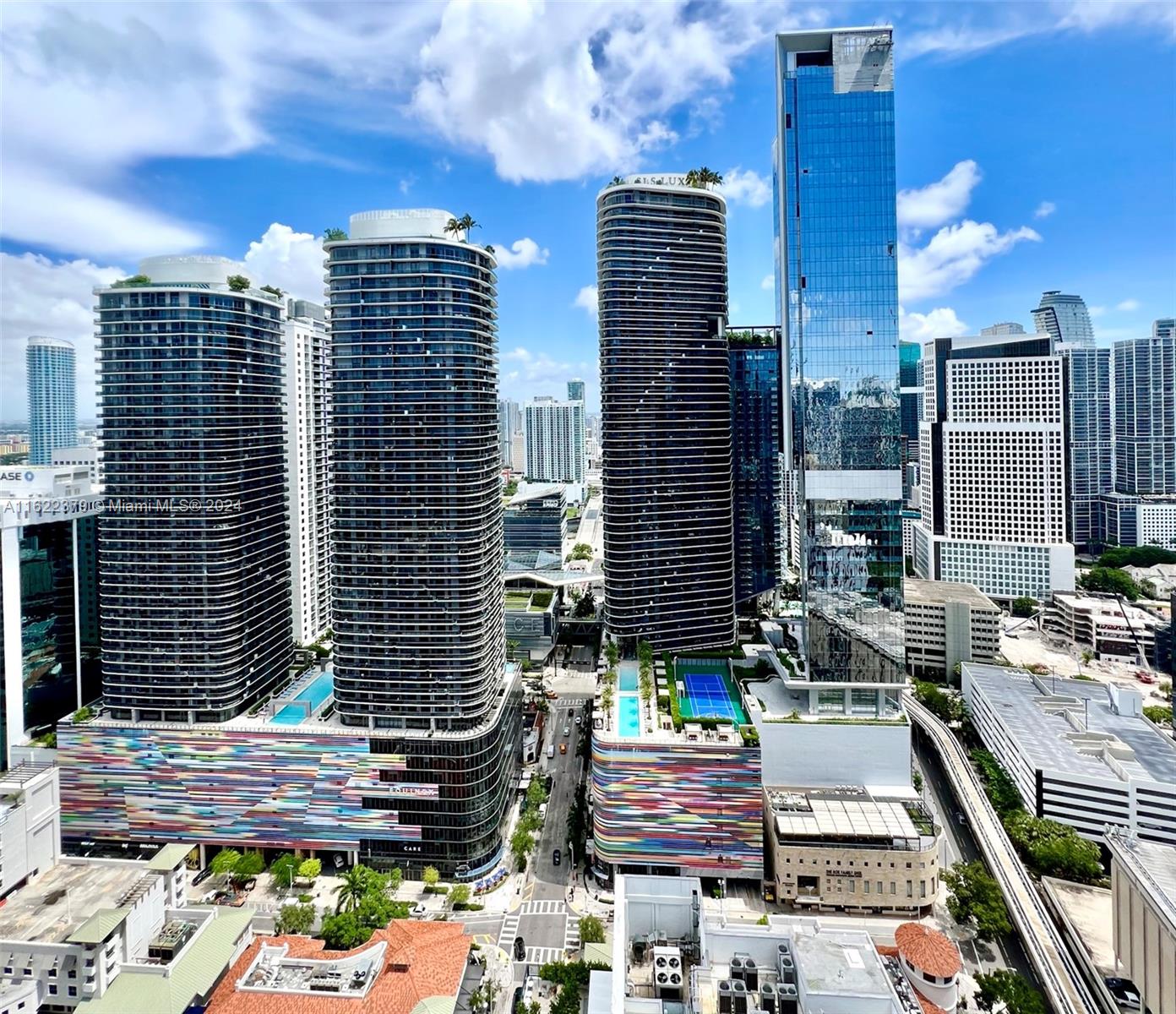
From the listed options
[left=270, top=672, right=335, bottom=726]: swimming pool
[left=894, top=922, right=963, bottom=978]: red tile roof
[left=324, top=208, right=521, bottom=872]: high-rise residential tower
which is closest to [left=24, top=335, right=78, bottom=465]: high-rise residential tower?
[left=270, top=672, right=335, bottom=726]: swimming pool

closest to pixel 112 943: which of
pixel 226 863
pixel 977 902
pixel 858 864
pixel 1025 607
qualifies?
pixel 226 863

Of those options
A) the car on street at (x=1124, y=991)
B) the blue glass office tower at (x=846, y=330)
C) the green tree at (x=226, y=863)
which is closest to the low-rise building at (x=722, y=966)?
the car on street at (x=1124, y=991)

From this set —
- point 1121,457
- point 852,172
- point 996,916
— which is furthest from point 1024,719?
point 1121,457

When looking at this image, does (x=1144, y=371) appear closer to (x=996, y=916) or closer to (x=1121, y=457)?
(x=1121, y=457)

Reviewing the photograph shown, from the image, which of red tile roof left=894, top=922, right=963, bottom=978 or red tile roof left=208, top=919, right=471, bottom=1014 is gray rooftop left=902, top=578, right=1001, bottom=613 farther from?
red tile roof left=208, top=919, right=471, bottom=1014

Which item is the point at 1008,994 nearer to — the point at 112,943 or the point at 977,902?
the point at 977,902

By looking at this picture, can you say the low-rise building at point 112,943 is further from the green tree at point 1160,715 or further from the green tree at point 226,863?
the green tree at point 1160,715

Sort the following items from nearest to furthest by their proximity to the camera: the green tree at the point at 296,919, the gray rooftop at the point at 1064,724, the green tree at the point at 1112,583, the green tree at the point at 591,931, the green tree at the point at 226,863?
the green tree at the point at 591,931, the green tree at the point at 296,919, the green tree at the point at 226,863, the gray rooftop at the point at 1064,724, the green tree at the point at 1112,583

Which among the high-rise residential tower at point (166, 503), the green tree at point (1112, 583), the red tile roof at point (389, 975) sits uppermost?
the high-rise residential tower at point (166, 503)
